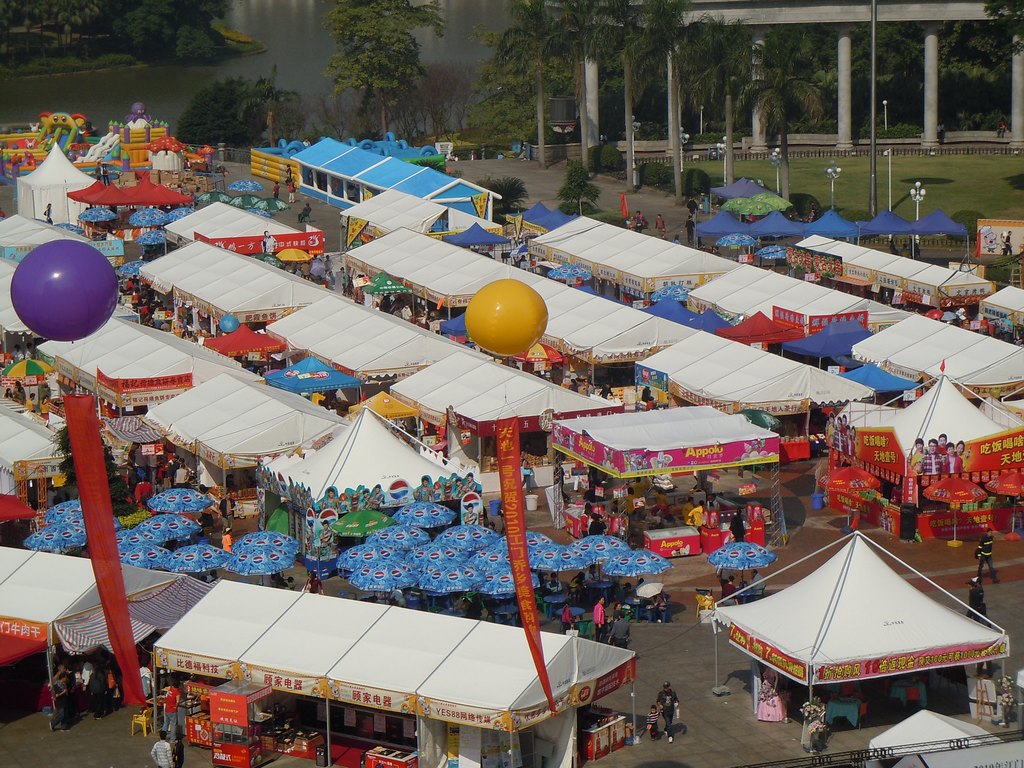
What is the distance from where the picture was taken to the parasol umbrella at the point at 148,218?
205 feet

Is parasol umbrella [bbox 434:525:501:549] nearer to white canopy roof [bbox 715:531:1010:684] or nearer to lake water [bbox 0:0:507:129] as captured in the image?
white canopy roof [bbox 715:531:1010:684]

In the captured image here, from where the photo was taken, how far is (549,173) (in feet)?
265

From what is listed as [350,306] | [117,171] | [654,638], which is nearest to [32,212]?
[117,171]

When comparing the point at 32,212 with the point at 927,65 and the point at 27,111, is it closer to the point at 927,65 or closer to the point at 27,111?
the point at 927,65

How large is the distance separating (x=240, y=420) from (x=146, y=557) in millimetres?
7779

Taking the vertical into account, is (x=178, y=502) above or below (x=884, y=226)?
below

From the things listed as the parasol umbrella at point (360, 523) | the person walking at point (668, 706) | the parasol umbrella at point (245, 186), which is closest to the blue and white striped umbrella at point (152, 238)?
the parasol umbrella at point (245, 186)

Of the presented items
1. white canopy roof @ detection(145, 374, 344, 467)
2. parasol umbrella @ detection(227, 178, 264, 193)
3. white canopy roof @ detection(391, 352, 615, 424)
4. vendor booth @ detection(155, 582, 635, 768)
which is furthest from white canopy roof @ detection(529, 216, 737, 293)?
vendor booth @ detection(155, 582, 635, 768)

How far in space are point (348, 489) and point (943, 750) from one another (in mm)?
15733

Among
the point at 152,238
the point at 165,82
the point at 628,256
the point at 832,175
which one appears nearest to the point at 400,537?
the point at 628,256

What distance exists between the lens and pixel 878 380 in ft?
131

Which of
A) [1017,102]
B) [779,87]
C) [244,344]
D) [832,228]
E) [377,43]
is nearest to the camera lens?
[244,344]

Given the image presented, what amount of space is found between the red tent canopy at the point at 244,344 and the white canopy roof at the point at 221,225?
40.8ft

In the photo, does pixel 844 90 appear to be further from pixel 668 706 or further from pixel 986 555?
pixel 668 706
